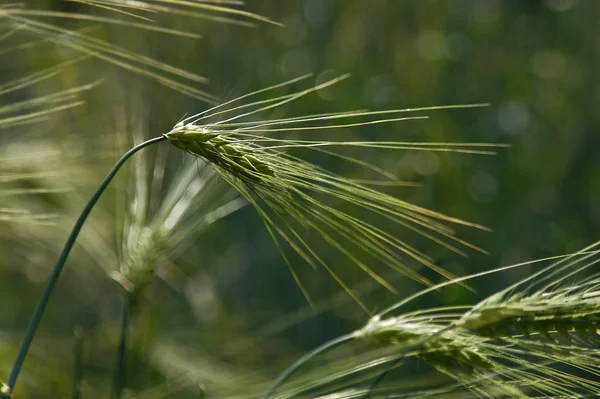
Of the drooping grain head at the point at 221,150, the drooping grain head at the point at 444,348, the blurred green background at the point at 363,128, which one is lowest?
the drooping grain head at the point at 444,348

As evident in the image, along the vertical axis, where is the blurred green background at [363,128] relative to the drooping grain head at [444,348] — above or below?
above

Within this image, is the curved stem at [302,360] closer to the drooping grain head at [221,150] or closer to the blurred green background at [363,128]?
the drooping grain head at [221,150]

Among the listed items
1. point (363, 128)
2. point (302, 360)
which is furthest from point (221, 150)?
point (363, 128)

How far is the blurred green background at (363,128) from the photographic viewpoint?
175 centimetres

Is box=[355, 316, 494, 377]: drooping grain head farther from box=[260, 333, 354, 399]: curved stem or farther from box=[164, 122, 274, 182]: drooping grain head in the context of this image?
box=[164, 122, 274, 182]: drooping grain head

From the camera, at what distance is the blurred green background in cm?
175

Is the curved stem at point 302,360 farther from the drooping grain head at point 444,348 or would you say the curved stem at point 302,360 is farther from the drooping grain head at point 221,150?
the drooping grain head at point 221,150

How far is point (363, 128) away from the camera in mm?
1914

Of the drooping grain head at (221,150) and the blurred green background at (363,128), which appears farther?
the blurred green background at (363,128)

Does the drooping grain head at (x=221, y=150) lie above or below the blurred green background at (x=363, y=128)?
below

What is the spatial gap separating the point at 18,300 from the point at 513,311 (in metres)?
1.48

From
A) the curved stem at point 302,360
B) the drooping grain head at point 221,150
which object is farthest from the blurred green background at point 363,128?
the drooping grain head at point 221,150

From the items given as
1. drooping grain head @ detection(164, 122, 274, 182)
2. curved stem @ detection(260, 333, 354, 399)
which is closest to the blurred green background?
curved stem @ detection(260, 333, 354, 399)

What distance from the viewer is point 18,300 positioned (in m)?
1.88
